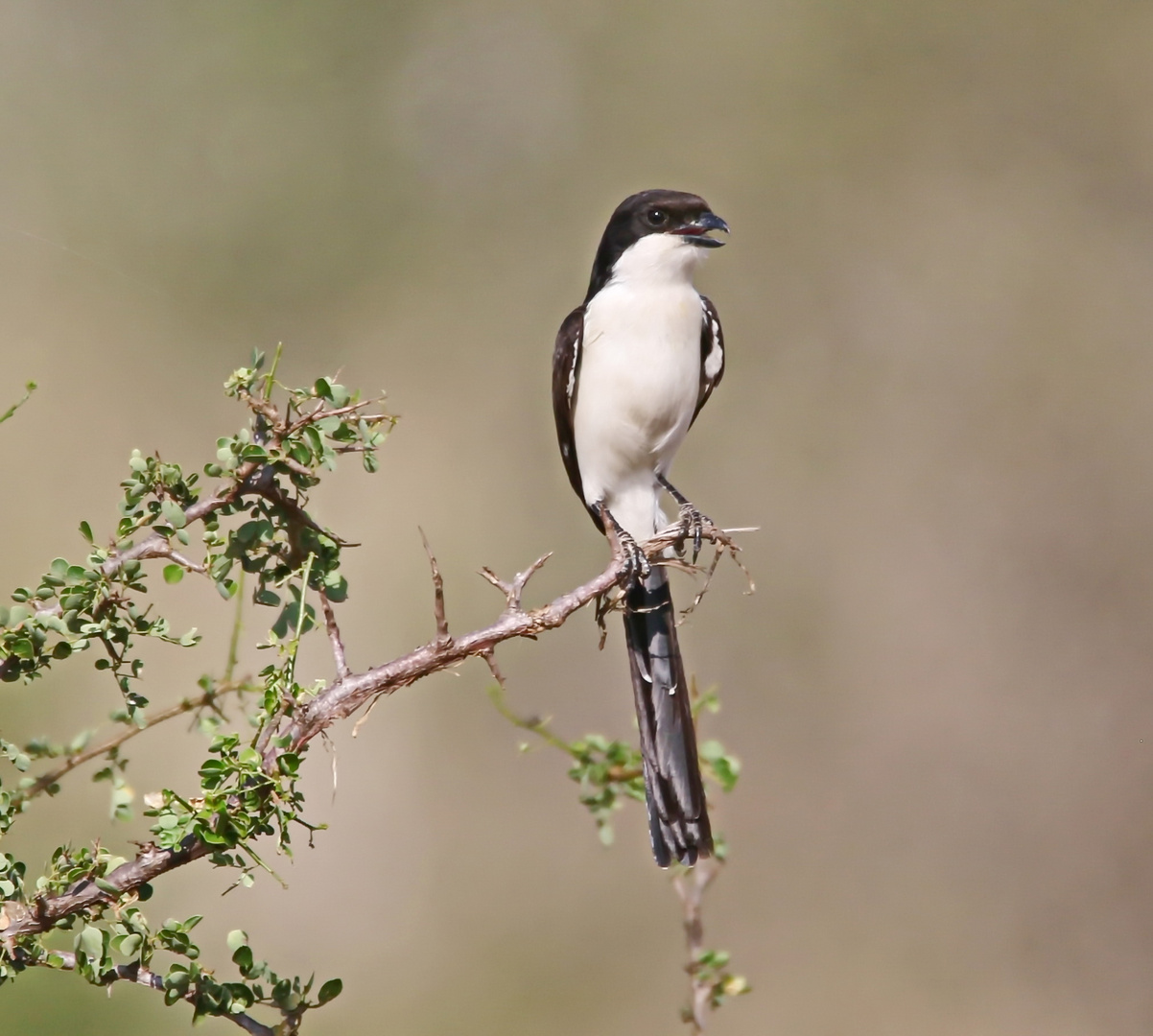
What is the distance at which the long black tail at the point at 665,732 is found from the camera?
9.38 ft

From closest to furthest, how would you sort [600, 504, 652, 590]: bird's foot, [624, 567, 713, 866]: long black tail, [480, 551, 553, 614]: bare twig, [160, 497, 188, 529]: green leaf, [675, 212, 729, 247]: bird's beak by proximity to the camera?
1. [160, 497, 188, 529]: green leaf
2. [480, 551, 553, 614]: bare twig
3. [600, 504, 652, 590]: bird's foot
4. [624, 567, 713, 866]: long black tail
5. [675, 212, 729, 247]: bird's beak

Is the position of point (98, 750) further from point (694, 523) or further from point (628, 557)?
point (694, 523)

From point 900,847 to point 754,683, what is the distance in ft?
3.95

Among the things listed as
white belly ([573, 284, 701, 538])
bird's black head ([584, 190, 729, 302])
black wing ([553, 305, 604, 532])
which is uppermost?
bird's black head ([584, 190, 729, 302])

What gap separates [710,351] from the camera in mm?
4086

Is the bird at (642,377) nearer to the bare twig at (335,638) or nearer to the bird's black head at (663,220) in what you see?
the bird's black head at (663,220)

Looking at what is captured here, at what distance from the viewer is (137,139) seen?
26.4ft

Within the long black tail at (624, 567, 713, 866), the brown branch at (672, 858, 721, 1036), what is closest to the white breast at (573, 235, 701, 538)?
the long black tail at (624, 567, 713, 866)

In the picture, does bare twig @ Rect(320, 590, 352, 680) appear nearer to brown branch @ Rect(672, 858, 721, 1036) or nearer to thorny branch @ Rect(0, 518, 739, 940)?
thorny branch @ Rect(0, 518, 739, 940)

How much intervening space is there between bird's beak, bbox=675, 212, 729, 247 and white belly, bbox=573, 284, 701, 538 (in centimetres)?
18

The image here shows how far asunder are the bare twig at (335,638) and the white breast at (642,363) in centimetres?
220

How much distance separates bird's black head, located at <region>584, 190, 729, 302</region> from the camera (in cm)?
377

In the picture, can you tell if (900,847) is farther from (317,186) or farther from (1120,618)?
(317,186)

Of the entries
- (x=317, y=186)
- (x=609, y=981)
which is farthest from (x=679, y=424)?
(x=317, y=186)
